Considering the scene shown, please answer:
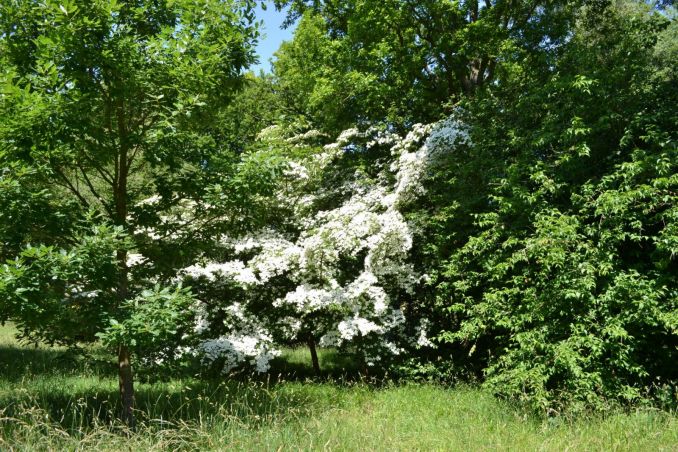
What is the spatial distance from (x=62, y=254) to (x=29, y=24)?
277 cm

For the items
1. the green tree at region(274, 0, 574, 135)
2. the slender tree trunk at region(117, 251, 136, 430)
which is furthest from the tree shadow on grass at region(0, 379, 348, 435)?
the green tree at region(274, 0, 574, 135)

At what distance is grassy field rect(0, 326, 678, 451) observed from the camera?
462 centimetres

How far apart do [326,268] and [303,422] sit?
148 inches

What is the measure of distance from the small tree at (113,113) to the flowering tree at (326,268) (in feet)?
8.00

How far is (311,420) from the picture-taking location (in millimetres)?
5879

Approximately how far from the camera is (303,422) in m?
5.76

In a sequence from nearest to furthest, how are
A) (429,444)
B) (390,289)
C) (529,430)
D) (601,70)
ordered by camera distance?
(429,444) < (529,430) < (601,70) < (390,289)

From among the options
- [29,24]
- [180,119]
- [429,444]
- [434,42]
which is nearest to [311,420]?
[429,444]

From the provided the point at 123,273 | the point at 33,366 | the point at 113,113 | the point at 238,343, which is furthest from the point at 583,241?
the point at 33,366

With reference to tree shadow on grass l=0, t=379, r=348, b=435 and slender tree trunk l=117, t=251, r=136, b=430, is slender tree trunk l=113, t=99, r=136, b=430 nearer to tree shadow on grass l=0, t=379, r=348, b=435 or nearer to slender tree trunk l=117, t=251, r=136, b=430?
slender tree trunk l=117, t=251, r=136, b=430

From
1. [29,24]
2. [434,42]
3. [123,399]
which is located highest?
[434,42]

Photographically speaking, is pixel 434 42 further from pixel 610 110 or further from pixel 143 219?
pixel 143 219

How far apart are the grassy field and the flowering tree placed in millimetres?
960

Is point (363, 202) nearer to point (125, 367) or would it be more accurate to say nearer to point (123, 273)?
point (123, 273)
